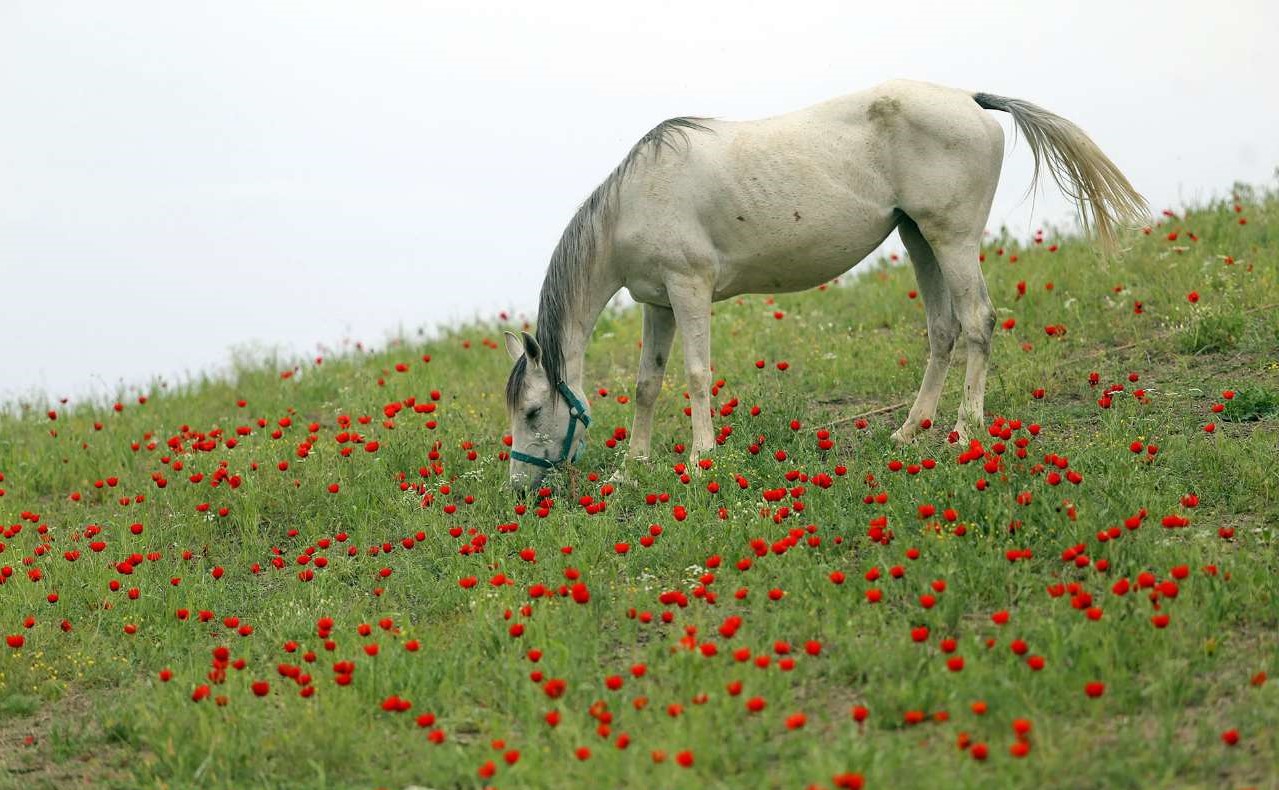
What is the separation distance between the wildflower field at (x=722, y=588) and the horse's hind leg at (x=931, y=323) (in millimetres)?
228

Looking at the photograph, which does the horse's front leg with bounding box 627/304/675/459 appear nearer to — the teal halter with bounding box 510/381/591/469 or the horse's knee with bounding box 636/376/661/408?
the horse's knee with bounding box 636/376/661/408

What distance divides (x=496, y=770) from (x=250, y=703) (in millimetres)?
1363

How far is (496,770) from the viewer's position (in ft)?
16.3

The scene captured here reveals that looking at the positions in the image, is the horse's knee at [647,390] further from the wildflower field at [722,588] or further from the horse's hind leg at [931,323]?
the horse's hind leg at [931,323]

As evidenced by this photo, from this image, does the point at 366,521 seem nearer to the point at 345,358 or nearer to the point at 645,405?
the point at 645,405

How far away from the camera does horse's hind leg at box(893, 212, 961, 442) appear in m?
8.91

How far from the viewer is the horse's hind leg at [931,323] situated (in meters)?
8.91

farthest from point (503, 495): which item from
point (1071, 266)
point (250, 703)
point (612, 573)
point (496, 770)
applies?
point (1071, 266)

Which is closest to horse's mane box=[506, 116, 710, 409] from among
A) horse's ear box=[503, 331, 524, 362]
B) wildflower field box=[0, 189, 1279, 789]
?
horse's ear box=[503, 331, 524, 362]

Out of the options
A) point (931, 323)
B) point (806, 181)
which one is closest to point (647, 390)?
point (806, 181)

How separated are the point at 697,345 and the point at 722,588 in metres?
2.39

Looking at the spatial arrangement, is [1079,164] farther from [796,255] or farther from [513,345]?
[513,345]

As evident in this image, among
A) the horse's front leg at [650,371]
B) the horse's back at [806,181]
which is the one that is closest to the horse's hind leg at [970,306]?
the horse's back at [806,181]

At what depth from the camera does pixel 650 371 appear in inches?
356
